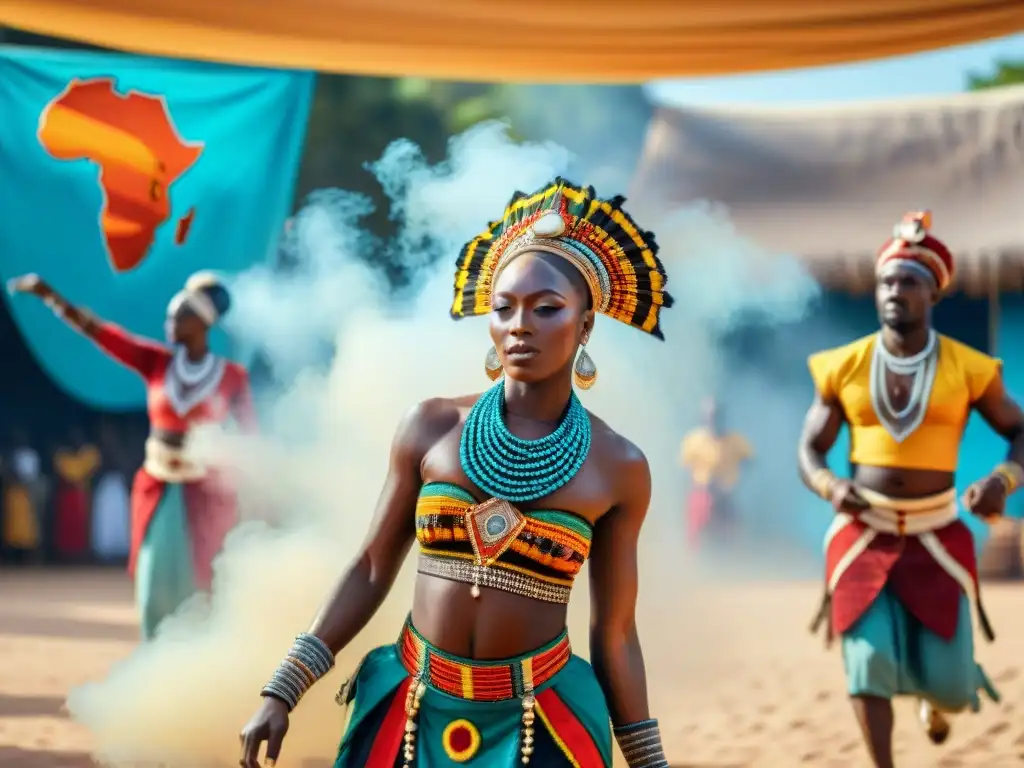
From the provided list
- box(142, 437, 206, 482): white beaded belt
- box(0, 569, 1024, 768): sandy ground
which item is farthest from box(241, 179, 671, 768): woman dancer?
box(142, 437, 206, 482): white beaded belt

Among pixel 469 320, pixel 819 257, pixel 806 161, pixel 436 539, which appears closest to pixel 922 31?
pixel 469 320

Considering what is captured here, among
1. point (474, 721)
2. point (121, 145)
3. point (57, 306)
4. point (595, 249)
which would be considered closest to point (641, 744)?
point (474, 721)

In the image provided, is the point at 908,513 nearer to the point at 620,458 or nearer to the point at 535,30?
the point at 535,30

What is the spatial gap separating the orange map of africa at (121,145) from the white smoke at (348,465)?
72.0 inches

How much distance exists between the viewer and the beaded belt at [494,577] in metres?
3.14

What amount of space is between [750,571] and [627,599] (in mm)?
14264

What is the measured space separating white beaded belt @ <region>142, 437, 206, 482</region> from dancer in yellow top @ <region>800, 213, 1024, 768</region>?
3164mm

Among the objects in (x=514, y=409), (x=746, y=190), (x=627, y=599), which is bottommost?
(x=627, y=599)

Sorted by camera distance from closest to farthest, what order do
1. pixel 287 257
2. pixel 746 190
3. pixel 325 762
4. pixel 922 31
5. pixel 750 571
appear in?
pixel 922 31 → pixel 325 762 → pixel 287 257 → pixel 750 571 → pixel 746 190

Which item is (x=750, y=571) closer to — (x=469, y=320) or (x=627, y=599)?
(x=469, y=320)

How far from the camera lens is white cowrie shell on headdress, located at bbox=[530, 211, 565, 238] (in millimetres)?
3346

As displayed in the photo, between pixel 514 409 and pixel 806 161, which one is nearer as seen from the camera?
pixel 514 409

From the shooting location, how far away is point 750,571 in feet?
56.3

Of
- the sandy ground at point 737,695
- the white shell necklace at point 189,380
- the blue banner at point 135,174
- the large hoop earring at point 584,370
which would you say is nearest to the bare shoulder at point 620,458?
the large hoop earring at point 584,370
